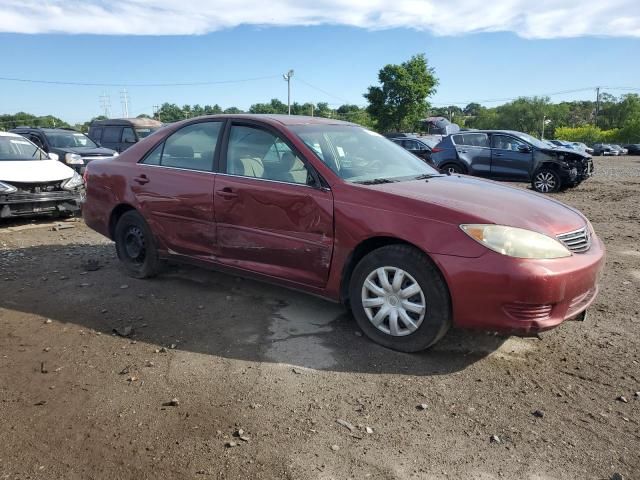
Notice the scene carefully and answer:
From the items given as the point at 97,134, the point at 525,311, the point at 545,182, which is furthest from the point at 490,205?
the point at 97,134

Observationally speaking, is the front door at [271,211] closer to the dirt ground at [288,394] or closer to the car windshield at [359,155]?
the car windshield at [359,155]

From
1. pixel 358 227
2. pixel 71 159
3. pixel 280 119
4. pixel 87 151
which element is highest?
pixel 280 119

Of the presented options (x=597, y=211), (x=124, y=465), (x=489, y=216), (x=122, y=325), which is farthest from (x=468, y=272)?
(x=597, y=211)

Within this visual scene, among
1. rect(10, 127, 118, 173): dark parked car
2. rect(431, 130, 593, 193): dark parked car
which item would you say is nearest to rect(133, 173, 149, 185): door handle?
rect(10, 127, 118, 173): dark parked car

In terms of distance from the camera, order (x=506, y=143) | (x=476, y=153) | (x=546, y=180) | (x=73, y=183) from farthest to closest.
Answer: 1. (x=476, y=153)
2. (x=506, y=143)
3. (x=546, y=180)
4. (x=73, y=183)

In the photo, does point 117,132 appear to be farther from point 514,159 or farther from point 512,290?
point 512,290

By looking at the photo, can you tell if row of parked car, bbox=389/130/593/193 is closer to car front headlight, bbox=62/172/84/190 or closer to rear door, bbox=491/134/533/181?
rear door, bbox=491/134/533/181

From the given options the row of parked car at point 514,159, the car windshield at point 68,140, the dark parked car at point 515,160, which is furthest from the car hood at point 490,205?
the car windshield at point 68,140

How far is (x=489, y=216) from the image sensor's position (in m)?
3.32

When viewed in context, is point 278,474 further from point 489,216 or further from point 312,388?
point 489,216

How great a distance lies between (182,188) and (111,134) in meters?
14.9

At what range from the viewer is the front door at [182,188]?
4.55 m

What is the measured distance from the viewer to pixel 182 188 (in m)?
4.67

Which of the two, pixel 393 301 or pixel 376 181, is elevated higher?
pixel 376 181
